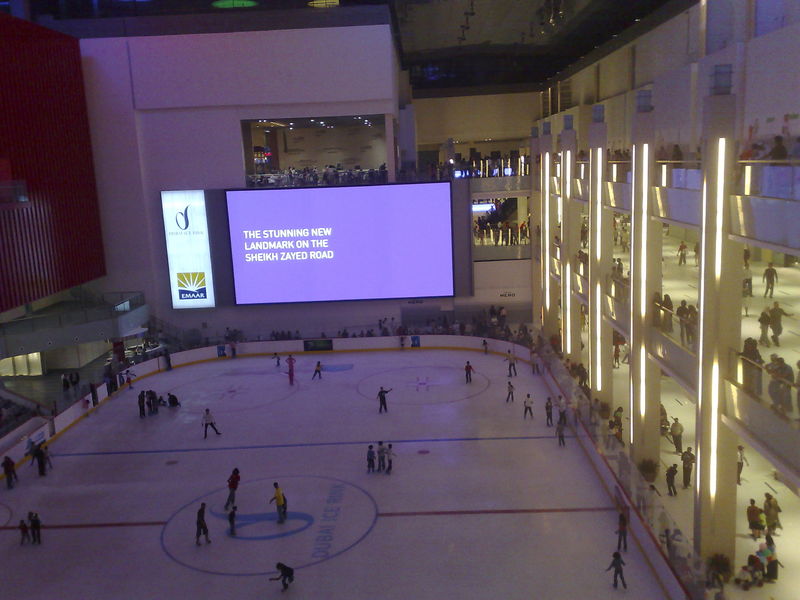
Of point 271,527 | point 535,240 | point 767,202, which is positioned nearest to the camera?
point 767,202

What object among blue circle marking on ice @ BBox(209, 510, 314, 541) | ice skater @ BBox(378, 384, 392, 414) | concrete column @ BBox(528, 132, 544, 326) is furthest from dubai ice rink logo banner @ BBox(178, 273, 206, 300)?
blue circle marking on ice @ BBox(209, 510, 314, 541)

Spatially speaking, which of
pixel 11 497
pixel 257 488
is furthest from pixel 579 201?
pixel 11 497

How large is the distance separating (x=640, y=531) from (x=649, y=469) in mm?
3492

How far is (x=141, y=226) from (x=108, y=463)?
15.4 m

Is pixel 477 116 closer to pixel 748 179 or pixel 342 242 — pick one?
pixel 342 242

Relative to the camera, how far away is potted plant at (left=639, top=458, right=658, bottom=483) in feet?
55.6

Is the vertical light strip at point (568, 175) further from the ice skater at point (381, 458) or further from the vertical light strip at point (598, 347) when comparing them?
the ice skater at point (381, 458)

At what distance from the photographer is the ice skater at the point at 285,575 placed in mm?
12688

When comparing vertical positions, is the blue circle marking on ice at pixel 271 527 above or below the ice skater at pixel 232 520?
below

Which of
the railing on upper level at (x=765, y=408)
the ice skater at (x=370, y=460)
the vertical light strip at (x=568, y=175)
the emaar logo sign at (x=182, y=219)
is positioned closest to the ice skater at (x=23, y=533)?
the ice skater at (x=370, y=460)

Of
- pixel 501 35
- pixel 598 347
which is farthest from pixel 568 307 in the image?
pixel 501 35

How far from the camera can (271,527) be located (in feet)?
50.7

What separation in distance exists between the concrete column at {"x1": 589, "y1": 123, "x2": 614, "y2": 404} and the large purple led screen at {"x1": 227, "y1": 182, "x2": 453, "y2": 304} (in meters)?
10.7

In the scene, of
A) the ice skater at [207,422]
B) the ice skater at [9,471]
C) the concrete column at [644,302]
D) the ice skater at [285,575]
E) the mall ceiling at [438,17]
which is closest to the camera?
the ice skater at [285,575]
